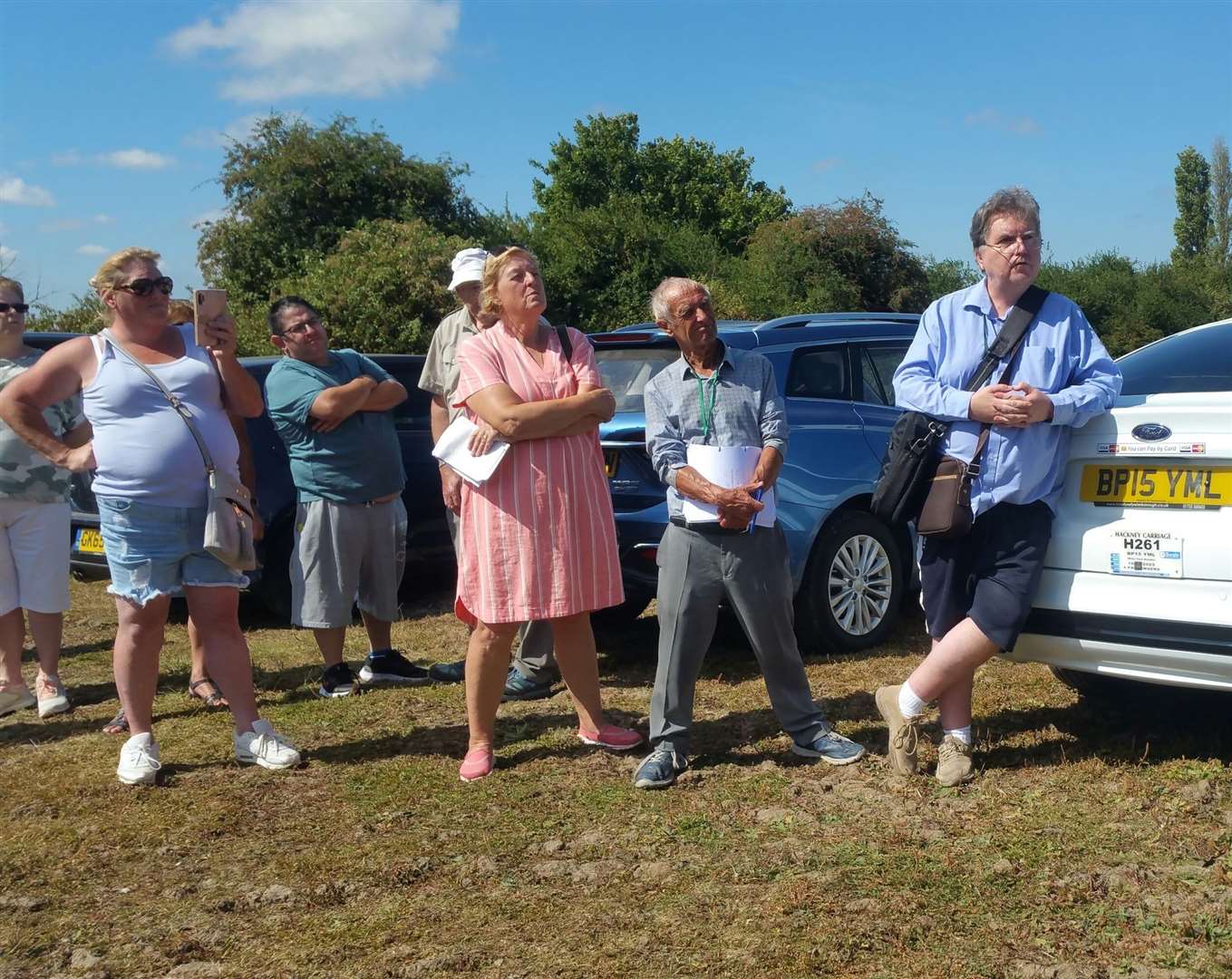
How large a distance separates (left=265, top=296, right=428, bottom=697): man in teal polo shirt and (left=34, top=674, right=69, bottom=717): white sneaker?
3.77 feet

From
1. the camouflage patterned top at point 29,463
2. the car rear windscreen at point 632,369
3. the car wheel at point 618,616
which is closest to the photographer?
Answer: the camouflage patterned top at point 29,463

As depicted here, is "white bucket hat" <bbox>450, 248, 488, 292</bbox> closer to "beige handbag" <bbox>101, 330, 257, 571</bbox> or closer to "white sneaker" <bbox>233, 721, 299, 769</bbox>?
"beige handbag" <bbox>101, 330, 257, 571</bbox>

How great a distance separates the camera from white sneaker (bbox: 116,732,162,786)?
14.7 ft

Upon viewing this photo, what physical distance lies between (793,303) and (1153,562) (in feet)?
77.5

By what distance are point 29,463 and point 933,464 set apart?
4112mm

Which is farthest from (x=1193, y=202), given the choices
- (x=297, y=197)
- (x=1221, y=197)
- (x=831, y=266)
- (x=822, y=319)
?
(x=822, y=319)

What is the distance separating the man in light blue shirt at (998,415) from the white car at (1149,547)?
4.2 inches

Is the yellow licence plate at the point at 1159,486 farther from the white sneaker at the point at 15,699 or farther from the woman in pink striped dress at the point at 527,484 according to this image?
the white sneaker at the point at 15,699

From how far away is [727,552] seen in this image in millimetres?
4246

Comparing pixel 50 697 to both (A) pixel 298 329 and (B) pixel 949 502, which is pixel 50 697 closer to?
(A) pixel 298 329

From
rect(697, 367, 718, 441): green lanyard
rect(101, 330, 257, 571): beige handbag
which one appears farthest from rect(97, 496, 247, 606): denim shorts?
rect(697, 367, 718, 441): green lanyard

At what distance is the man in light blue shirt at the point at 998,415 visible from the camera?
3.84 metres

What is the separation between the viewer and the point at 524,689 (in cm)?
567

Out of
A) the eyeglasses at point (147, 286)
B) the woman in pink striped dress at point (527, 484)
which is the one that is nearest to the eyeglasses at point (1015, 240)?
the woman in pink striped dress at point (527, 484)
